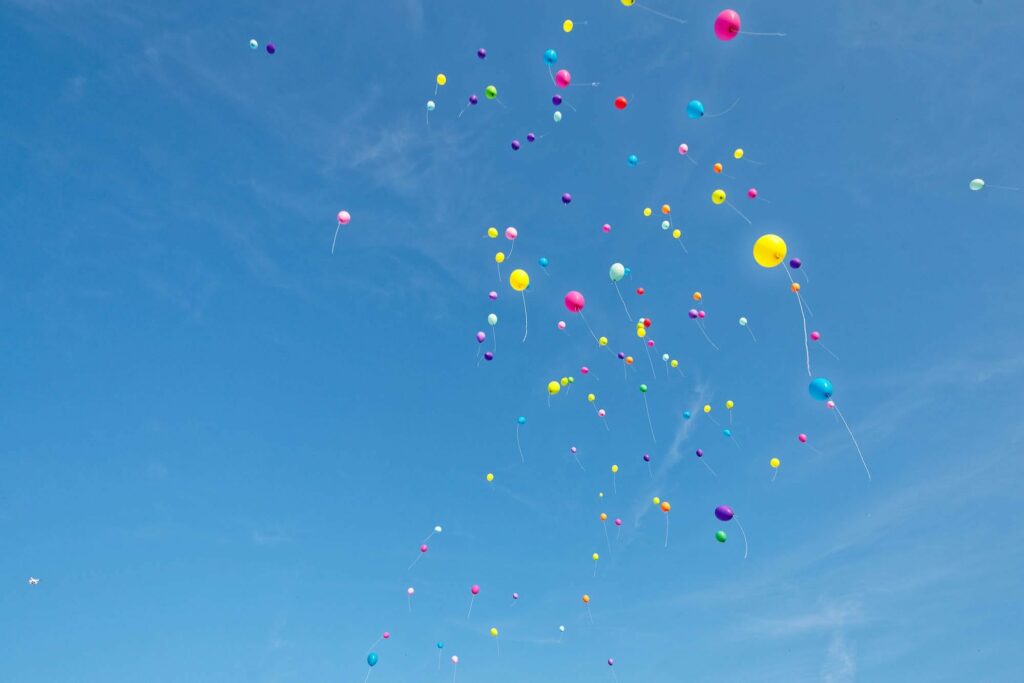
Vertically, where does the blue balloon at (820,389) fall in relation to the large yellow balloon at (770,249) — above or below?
below

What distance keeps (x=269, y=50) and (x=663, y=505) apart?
1333 centimetres

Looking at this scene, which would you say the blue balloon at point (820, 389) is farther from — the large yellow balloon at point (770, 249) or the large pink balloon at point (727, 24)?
the large pink balloon at point (727, 24)

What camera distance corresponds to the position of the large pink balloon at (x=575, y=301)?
12.5 meters

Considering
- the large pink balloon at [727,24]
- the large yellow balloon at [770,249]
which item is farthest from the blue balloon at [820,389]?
the large pink balloon at [727,24]

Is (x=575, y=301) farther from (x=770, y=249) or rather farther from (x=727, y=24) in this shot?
(x=727, y=24)

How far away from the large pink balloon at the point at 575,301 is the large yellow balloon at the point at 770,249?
3.41 metres

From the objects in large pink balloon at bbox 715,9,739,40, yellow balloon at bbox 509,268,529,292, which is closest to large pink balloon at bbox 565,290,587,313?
yellow balloon at bbox 509,268,529,292

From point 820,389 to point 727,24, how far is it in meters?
6.34

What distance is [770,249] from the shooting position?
34.7 ft

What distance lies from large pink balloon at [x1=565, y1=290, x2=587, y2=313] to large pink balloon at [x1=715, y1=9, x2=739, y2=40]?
519cm

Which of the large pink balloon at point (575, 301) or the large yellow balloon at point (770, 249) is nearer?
the large yellow balloon at point (770, 249)

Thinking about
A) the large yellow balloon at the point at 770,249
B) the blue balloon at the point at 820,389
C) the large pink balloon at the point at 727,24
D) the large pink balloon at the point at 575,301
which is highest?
the large pink balloon at the point at 727,24

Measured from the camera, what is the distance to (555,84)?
41.8ft

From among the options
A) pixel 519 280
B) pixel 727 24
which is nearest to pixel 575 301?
pixel 519 280
